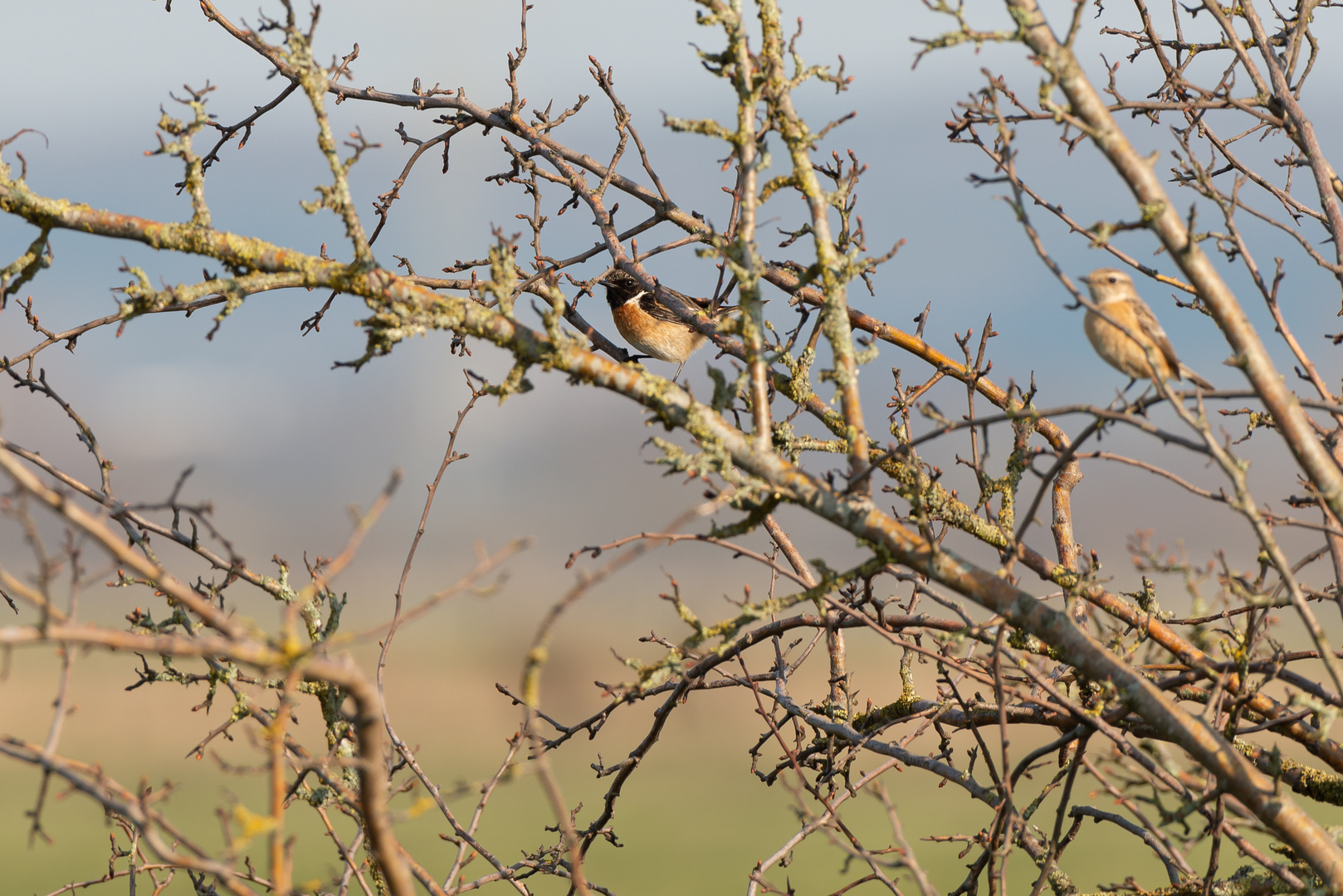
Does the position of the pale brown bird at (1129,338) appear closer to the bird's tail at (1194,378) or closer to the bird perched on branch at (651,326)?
the bird's tail at (1194,378)

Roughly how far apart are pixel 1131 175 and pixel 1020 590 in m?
1.15

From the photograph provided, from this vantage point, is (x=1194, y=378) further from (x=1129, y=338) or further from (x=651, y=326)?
(x=651, y=326)

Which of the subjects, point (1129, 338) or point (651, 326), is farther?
point (651, 326)

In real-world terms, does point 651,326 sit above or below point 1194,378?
above

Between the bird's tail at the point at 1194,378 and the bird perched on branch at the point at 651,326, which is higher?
the bird perched on branch at the point at 651,326

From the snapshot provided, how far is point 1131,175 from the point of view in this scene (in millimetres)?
2584

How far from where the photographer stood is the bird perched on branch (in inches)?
291

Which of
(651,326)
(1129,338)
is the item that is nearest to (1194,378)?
(1129,338)

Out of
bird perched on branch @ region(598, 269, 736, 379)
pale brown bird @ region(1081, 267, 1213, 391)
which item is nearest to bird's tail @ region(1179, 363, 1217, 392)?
pale brown bird @ region(1081, 267, 1213, 391)

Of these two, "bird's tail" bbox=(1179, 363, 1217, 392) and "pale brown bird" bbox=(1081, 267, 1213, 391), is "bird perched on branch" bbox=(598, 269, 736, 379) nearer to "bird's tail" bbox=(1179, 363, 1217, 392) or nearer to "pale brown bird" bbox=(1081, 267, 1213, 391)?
"pale brown bird" bbox=(1081, 267, 1213, 391)

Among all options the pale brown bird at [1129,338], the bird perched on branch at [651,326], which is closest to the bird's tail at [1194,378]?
the pale brown bird at [1129,338]

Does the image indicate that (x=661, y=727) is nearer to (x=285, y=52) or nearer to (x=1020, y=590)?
(x=1020, y=590)

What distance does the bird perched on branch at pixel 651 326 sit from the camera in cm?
738

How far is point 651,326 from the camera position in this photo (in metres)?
7.44
